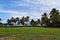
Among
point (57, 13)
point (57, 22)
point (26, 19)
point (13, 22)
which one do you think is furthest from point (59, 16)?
point (13, 22)

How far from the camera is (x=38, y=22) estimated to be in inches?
5379

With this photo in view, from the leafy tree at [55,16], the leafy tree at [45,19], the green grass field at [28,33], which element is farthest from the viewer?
the leafy tree at [45,19]

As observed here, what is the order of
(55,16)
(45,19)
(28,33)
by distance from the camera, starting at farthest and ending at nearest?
1. (45,19)
2. (55,16)
3. (28,33)

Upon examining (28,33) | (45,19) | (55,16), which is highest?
(55,16)

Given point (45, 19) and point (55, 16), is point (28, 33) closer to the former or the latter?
point (55, 16)

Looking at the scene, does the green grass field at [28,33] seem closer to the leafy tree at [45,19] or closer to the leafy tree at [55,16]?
the leafy tree at [55,16]

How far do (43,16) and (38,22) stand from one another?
866 inches

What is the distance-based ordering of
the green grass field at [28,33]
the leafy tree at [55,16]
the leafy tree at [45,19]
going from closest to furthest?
the green grass field at [28,33] → the leafy tree at [55,16] → the leafy tree at [45,19]

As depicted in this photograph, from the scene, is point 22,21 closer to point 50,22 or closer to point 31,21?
point 31,21

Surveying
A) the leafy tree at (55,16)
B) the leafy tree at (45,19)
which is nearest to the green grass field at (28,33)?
the leafy tree at (55,16)

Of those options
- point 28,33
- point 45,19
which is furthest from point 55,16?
point 28,33

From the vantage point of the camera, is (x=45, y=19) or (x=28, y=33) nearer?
(x=28, y=33)

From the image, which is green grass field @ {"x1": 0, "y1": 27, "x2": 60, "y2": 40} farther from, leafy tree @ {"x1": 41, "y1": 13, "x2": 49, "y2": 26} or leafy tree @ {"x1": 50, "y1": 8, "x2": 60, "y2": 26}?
leafy tree @ {"x1": 41, "y1": 13, "x2": 49, "y2": 26}

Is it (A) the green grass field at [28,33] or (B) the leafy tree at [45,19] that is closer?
(A) the green grass field at [28,33]
